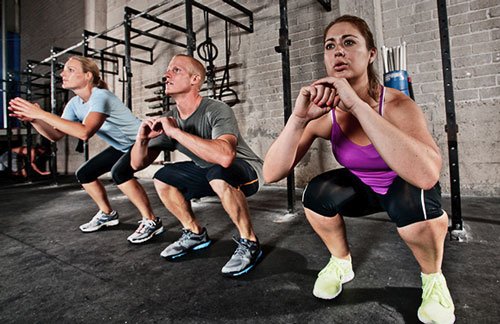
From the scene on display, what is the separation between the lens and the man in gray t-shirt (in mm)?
1251

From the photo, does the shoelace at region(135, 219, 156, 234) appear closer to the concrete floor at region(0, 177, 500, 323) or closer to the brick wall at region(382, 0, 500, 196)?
the concrete floor at region(0, 177, 500, 323)

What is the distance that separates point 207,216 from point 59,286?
121 centimetres

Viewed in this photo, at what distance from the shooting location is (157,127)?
1349 mm

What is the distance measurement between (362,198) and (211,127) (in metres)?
0.79

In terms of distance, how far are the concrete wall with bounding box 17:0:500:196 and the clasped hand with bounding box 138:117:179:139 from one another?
7.64 feet

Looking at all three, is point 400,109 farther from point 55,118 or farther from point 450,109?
point 55,118

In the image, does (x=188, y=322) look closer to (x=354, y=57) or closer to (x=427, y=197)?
(x=427, y=197)

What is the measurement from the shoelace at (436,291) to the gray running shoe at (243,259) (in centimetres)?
66

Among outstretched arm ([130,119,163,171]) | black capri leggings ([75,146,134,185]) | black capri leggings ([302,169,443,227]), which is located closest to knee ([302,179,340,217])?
black capri leggings ([302,169,443,227])

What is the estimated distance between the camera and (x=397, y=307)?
92cm

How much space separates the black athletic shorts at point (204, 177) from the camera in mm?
1319

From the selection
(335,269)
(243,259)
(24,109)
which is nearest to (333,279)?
(335,269)

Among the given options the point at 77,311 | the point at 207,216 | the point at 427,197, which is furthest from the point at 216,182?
the point at 207,216

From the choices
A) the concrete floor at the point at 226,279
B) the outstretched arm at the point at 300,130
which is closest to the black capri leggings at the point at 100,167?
the concrete floor at the point at 226,279
